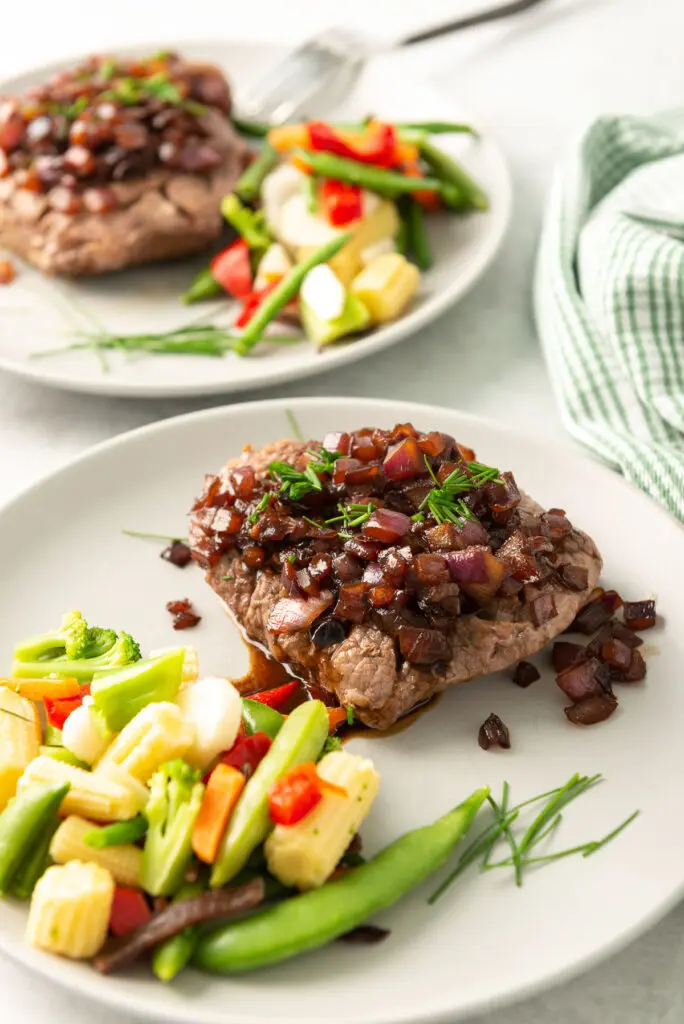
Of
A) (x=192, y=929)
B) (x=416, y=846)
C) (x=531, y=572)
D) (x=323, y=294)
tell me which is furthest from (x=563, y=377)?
(x=192, y=929)

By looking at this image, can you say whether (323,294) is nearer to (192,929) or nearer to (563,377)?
(563,377)

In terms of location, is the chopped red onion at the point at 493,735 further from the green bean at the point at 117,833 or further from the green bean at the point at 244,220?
the green bean at the point at 244,220

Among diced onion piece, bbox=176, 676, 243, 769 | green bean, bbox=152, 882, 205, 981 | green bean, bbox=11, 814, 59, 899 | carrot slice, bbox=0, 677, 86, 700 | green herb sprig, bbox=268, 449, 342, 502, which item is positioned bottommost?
green bean, bbox=152, 882, 205, 981

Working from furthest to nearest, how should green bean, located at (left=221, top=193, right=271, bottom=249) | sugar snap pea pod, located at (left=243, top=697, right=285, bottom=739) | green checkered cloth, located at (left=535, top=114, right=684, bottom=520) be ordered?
green bean, located at (left=221, top=193, right=271, bottom=249) < green checkered cloth, located at (left=535, top=114, right=684, bottom=520) < sugar snap pea pod, located at (left=243, top=697, right=285, bottom=739)

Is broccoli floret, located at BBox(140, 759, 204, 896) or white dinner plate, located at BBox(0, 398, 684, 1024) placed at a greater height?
broccoli floret, located at BBox(140, 759, 204, 896)

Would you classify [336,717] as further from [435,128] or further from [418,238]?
[435,128]

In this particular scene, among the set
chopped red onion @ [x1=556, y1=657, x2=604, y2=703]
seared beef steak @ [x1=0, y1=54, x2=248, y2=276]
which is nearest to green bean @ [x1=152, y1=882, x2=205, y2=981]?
chopped red onion @ [x1=556, y1=657, x2=604, y2=703]

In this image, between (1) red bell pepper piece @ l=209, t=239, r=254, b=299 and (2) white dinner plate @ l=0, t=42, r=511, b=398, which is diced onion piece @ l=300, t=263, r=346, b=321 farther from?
(1) red bell pepper piece @ l=209, t=239, r=254, b=299

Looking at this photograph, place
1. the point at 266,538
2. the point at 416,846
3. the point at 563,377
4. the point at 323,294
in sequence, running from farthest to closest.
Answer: the point at 323,294 < the point at 563,377 < the point at 266,538 < the point at 416,846
